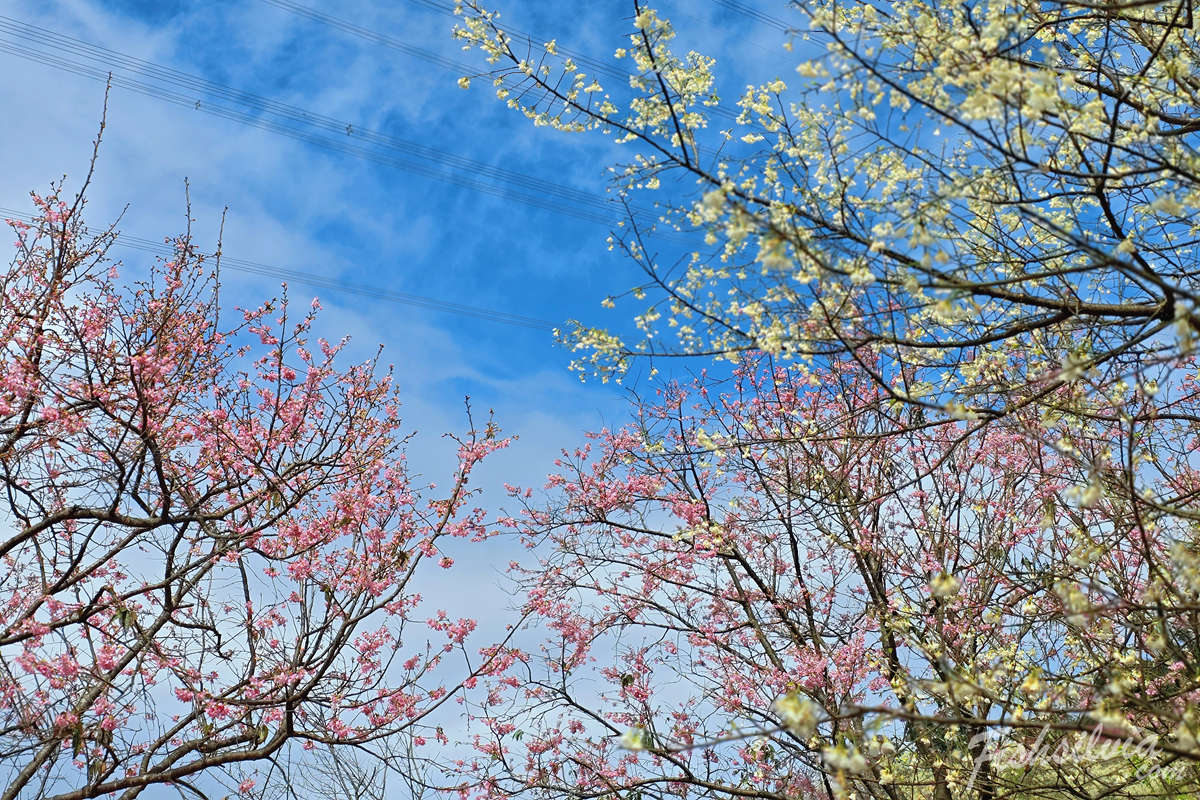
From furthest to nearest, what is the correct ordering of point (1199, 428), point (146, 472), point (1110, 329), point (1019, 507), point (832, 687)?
point (1019, 507) < point (832, 687) < point (146, 472) < point (1199, 428) < point (1110, 329)

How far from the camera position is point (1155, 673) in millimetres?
6418

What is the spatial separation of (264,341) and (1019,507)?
8.09 metres

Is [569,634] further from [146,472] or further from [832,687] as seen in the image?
[146,472]

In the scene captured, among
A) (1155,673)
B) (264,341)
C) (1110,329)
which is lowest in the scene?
(1155,673)

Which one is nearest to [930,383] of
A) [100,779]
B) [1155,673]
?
[1155,673]

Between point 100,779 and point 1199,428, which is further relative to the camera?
point 100,779

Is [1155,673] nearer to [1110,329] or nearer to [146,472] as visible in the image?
[1110,329]

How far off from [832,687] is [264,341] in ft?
21.6

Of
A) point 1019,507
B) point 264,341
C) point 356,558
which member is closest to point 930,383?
point 1019,507

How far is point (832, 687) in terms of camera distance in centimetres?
845

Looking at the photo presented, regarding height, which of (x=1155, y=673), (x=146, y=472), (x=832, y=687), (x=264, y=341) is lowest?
(x=1155, y=673)

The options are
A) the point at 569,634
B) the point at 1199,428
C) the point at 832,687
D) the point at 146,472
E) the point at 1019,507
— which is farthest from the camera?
the point at 569,634

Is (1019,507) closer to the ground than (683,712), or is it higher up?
higher up

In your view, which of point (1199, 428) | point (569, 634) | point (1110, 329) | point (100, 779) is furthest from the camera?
point (569, 634)
